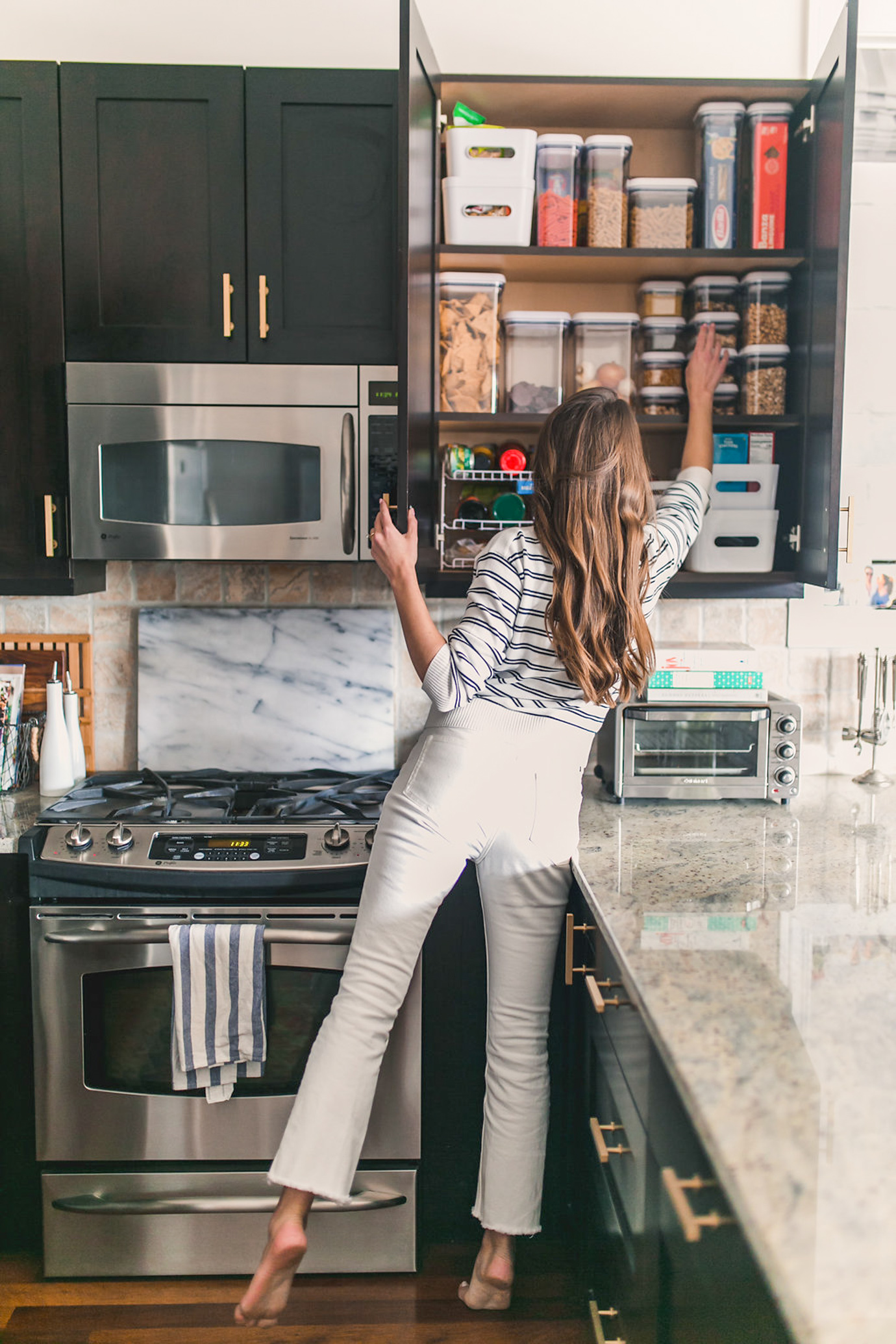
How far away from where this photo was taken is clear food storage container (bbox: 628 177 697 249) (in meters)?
2.21

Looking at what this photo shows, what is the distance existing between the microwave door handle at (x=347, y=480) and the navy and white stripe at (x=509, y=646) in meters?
0.47

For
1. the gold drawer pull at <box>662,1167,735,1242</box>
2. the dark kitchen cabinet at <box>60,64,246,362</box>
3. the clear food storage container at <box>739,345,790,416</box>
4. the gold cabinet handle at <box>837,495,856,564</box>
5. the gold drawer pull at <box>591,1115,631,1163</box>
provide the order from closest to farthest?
the gold drawer pull at <box>662,1167,735,1242</box>
the gold drawer pull at <box>591,1115,631,1163</box>
the dark kitchen cabinet at <box>60,64,246,362</box>
the clear food storage container at <box>739,345,790,416</box>
the gold cabinet handle at <box>837,495,856,564</box>

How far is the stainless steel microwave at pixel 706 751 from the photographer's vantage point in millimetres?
2189

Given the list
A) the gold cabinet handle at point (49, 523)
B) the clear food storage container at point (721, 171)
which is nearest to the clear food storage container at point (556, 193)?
the clear food storage container at point (721, 171)

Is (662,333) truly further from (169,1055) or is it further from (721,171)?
(169,1055)

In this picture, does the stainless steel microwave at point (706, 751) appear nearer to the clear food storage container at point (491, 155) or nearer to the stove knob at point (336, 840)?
the stove knob at point (336, 840)

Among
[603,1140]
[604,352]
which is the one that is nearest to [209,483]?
[604,352]

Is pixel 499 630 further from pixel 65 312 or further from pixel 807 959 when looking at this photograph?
pixel 65 312

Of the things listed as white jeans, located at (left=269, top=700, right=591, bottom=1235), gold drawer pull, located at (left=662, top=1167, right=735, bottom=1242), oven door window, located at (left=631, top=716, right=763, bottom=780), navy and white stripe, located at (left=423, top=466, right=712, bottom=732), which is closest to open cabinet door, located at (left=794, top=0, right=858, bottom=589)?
oven door window, located at (left=631, top=716, right=763, bottom=780)

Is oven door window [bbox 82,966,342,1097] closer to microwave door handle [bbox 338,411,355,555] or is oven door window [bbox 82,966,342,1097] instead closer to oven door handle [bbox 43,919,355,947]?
oven door handle [bbox 43,919,355,947]

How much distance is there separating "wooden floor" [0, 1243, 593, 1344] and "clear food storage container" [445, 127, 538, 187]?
7.18 feet

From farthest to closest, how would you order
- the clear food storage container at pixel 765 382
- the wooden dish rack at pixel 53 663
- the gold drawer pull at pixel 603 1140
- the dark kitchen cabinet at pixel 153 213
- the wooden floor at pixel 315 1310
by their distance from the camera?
the wooden dish rack at pixel 53 663 → the clear food storage container at pixel 765 382 → the dark kitchen cabinet at pixel 153 213 → the wooden floor at pixel 315 1310 → the gold drawer pull at pixel 603 1140

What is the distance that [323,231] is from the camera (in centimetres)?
217

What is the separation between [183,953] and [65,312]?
131 cm
